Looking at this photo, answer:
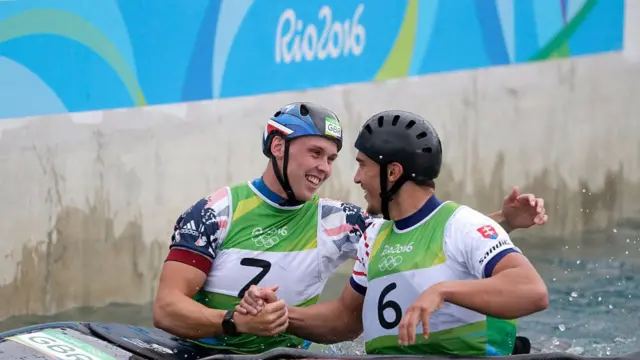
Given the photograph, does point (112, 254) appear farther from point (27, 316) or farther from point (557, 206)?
point (557, 206)

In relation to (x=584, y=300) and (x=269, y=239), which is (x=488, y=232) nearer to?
(x=269, y=239)

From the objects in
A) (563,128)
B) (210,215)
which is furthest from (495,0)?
(210,215)

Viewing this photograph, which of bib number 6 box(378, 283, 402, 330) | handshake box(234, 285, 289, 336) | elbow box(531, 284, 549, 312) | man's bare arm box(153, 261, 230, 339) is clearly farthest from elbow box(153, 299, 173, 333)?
elbow box(531, 284, 549, 312)

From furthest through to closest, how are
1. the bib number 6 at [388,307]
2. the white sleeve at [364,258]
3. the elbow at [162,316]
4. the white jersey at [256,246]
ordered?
the white jersey at [256,246], the elbow at [162,316], the white sleeve at [364,258], the bib number 6 at [388,307]

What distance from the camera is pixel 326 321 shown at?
15.5 ft

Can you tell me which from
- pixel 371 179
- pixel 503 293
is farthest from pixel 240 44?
pixel 503 293

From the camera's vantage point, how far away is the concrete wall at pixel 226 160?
7.49 meters

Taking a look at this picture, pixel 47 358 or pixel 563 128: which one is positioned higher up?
pixel 563 128

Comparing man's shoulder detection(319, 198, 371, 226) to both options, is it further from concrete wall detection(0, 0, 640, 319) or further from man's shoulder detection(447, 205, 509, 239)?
concrete wall detection(0, 0, 640, 319)

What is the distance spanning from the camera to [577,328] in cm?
874

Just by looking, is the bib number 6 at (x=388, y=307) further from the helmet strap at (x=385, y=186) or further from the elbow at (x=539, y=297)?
the elbow at (x=539, y=297)

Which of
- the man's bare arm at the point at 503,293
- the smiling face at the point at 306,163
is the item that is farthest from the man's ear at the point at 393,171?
the smiling face at the point at 306,163

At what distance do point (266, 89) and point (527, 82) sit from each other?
3252 millimetres

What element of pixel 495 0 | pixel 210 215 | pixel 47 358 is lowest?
pixel 47 358
